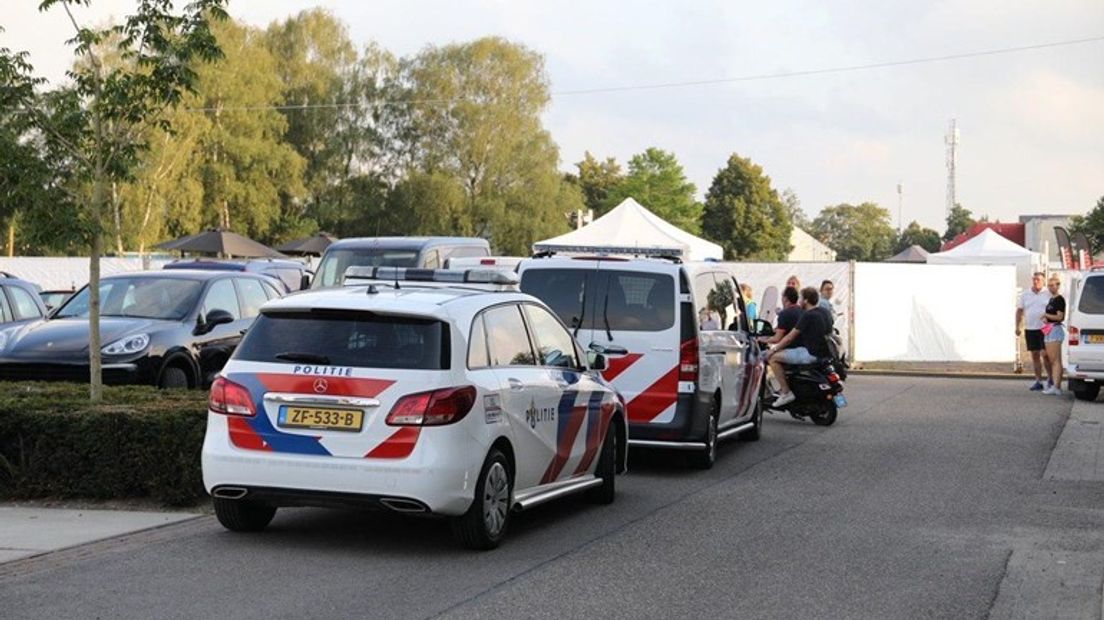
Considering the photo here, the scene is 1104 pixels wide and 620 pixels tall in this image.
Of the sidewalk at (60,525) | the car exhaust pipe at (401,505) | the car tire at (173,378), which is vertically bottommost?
the sidewalk at (60,525)

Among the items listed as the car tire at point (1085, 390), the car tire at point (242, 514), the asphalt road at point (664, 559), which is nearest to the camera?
the asphalt road at point (664, 559)

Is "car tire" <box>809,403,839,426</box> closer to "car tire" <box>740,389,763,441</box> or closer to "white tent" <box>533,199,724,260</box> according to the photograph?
"car tire" <box>740,389,763,441</box>

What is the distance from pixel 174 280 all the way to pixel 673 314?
6645 mm

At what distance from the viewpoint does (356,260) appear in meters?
20.6

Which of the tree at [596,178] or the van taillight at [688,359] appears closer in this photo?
the van taillight at [688,359]

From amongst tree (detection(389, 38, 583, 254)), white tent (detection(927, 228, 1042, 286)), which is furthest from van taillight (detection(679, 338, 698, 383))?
tree (detection(389, 38, 583, 254))

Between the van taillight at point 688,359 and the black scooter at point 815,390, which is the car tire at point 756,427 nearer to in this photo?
the black scooter at point 815,390

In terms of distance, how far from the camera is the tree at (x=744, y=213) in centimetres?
11106

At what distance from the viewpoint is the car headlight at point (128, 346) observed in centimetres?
1606

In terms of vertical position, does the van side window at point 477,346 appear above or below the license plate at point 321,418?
above

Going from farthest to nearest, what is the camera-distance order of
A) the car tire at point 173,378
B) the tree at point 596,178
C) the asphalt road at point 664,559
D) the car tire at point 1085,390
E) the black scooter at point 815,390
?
the tree at point 596,178
the car tire at point 1085,390
the black scooter at point 815,390
the car tire at point 173,378
the asphalt road at point 664,559

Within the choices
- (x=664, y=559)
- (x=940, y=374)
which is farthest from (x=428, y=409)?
(x=940, y=374)

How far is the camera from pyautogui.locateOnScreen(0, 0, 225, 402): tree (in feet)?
43.6

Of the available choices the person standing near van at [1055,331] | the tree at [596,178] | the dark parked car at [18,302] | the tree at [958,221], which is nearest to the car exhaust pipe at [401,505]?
the dark parked car at [18,302]
